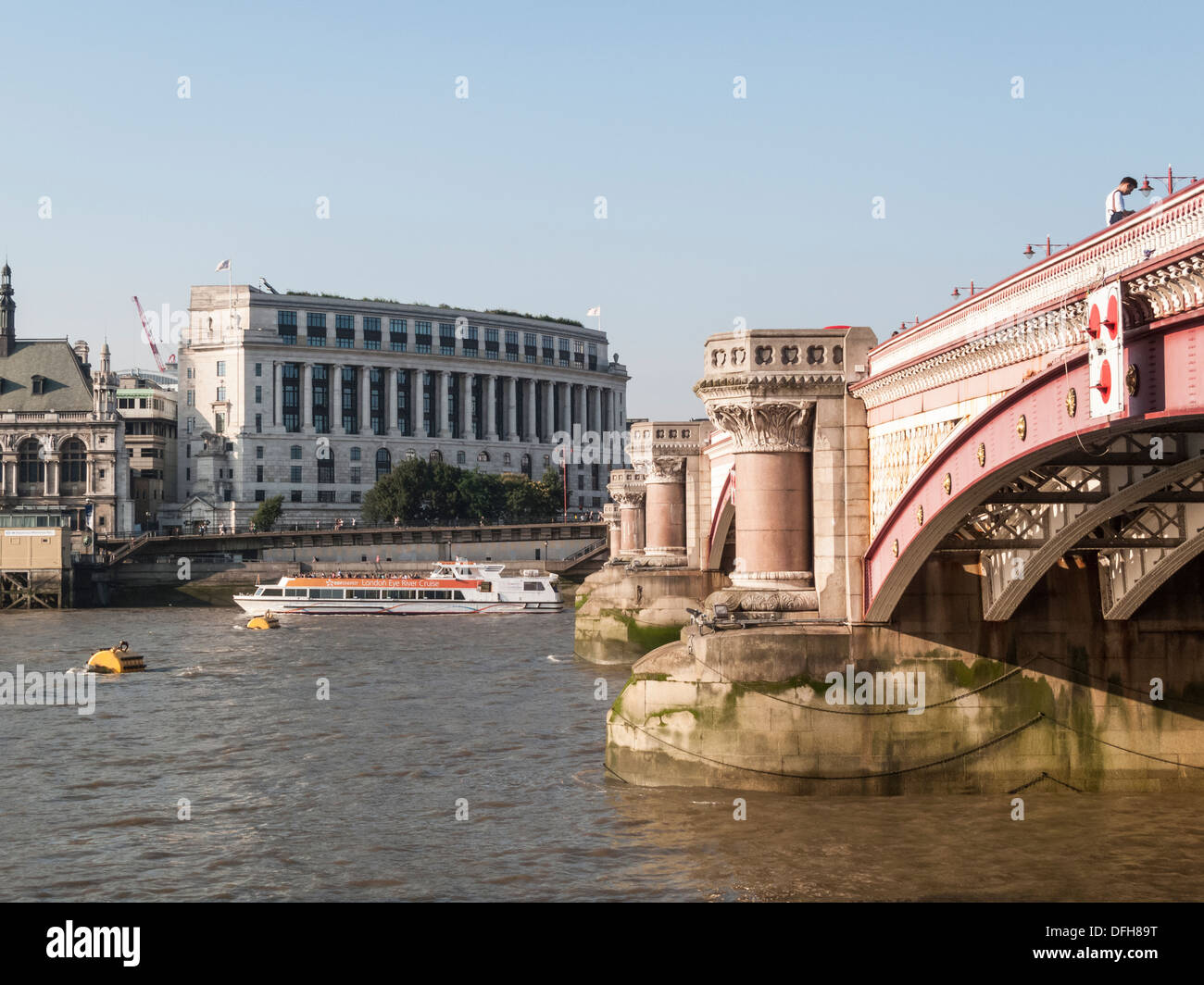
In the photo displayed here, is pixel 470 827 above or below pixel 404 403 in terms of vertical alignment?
below

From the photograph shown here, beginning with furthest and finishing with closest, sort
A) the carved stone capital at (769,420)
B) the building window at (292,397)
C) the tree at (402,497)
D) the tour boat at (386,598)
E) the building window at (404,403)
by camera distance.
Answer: the building window at (404,403), the building window at (292,397), the tree at (402,497), the tour boat at (386,598), the carved stone capital at (769,420)

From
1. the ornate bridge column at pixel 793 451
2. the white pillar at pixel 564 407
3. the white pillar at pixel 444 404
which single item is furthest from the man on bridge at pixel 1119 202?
the white pillar at pixel 564 407

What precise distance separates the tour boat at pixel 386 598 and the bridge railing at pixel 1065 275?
203 ft

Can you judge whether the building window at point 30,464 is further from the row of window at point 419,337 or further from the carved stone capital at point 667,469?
the carved stone capital at point 667,469

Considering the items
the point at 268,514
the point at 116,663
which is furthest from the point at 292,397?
the point at 116,663

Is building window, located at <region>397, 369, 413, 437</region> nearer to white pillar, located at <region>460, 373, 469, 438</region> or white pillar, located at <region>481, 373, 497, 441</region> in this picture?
white pillar, located at <region>460, 373, 469, 438</region>

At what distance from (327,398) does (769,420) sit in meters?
151

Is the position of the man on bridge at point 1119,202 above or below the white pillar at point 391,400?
below

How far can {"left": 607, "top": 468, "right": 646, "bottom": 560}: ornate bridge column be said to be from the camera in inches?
2832

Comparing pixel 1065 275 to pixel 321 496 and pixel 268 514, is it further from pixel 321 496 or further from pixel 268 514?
pixel 321 496

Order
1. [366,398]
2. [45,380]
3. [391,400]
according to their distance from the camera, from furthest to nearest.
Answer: [391,400], [366,398], [45,380]

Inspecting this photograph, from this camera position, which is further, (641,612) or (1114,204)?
(641,612)

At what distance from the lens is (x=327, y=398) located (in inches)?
6870

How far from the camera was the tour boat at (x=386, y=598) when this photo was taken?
8481cm
